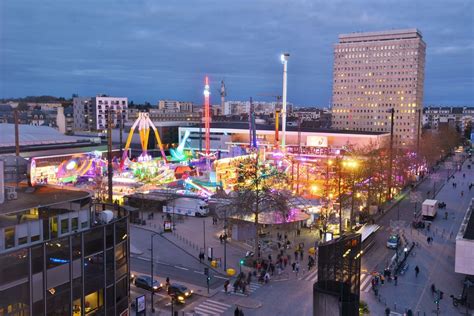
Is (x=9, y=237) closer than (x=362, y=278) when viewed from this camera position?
Yes

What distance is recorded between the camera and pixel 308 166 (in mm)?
63406

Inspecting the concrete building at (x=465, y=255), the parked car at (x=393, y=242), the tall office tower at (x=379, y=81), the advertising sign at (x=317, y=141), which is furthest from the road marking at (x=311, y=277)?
the tall office tower at (x=379, y=81)

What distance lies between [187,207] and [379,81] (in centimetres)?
9976

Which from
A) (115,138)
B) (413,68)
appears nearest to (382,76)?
(413,68)

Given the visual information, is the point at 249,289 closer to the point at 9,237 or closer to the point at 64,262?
the point at 64,262

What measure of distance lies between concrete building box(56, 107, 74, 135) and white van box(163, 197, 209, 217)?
96.4 metres

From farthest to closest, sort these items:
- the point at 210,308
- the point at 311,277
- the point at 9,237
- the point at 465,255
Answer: the point at 311,277, the point at 465,255, the point at 210,308, the point at 9,237

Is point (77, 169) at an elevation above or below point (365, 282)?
above

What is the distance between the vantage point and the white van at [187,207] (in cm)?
4550

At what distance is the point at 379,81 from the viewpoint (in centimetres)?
13050

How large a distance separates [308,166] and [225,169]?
1292cm

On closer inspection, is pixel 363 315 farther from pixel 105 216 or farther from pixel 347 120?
pixel 347 120

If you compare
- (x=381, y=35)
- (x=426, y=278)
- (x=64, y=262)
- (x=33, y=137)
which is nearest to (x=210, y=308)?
(x=64, y=262)

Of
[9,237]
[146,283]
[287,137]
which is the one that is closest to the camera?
[9,237]
